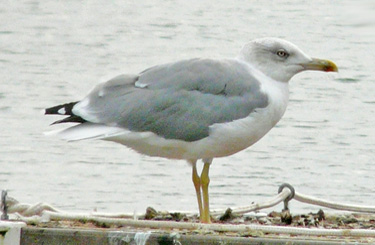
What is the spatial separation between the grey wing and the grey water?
8.33ft

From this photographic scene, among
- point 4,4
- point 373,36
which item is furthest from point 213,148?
point 4,4

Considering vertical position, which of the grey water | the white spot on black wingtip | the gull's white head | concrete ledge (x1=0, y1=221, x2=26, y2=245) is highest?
the gull's white head

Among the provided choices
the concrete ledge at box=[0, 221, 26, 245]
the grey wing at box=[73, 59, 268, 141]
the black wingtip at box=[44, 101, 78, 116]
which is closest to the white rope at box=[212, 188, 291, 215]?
the grey wing at box=[73, 59, 268, 141]

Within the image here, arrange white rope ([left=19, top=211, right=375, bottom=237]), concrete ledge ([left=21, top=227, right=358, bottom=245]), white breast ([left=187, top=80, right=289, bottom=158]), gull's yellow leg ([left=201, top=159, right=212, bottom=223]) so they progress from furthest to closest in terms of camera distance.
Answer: gull's yellow leg ([left=201, top=159, right=212, bottom=223]) < white breast ([left=187, top=80, right=289, bottom=158]) < white rope ([left=19, top=211, right=375, bottom=237]) < concrete ledge ([left=21, top=227, right=358, bottom=245])

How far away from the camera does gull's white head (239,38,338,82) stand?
5.20m

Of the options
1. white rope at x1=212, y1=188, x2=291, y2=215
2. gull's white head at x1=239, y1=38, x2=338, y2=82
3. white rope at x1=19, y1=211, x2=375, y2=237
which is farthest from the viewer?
white rope at x1=212, y1=188, x2=291, y2=215

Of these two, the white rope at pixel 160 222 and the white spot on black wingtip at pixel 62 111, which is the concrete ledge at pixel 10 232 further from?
the white spot on black wingtip at pixel 62 111

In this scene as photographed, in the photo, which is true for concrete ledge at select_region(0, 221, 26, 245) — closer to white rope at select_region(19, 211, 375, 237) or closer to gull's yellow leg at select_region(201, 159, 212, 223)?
white rope at select_region(19, 211, 375, 237)

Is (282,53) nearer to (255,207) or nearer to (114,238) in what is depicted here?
(255,207)

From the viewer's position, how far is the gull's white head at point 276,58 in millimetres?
5199

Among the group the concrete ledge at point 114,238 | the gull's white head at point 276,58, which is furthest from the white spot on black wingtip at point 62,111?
the gull's white head at point 276,58

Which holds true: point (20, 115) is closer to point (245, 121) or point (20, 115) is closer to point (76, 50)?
point (76, 50)

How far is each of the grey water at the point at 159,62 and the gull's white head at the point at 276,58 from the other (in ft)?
7.85

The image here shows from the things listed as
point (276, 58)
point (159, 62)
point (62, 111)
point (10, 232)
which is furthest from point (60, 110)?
point (159, 62)
